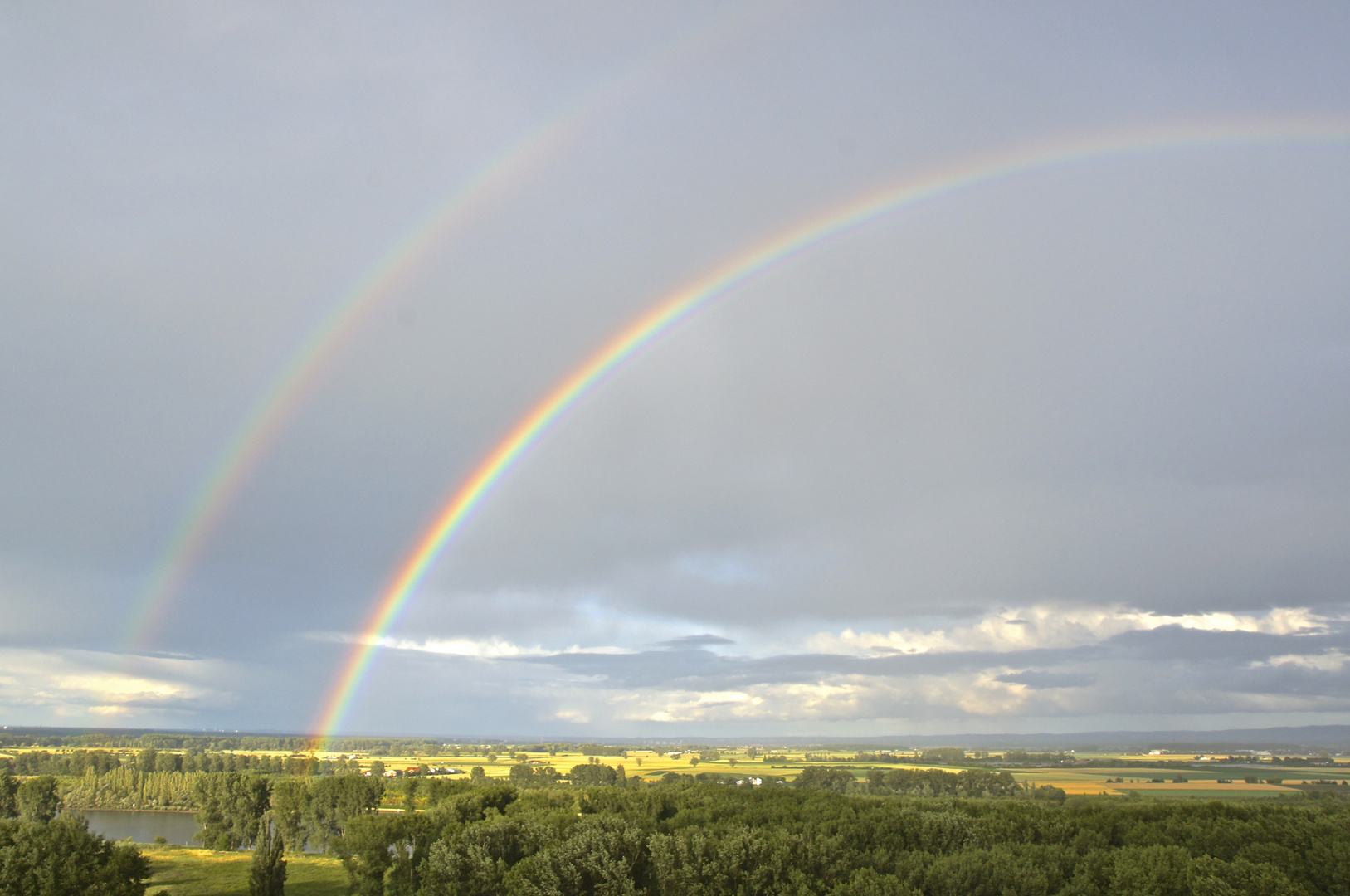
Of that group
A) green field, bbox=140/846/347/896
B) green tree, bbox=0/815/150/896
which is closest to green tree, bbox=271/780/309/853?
green field, bbox=140/846/347/896

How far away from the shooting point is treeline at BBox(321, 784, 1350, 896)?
38875 millimetres

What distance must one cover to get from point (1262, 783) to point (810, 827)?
111 m

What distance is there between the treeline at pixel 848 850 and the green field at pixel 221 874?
23.7 ft

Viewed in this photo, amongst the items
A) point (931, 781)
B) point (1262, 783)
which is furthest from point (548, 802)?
point (1262, 783)

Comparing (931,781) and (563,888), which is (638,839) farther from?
(931,781)

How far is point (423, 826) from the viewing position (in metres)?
60.4

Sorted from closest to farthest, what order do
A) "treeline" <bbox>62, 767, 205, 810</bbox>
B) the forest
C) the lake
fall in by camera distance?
the forest < the lake < "treeline" <bbox>62, 767, 205, 810</bbox>

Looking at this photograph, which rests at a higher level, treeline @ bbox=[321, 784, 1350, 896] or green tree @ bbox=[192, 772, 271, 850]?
treeline @ bbox=[321, 784, 1350, 896]

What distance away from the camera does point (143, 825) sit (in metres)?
132

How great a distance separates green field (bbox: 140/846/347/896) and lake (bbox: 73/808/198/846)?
2440 centimetres

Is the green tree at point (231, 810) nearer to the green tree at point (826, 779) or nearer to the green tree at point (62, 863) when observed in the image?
the green tree at point (62, 863)

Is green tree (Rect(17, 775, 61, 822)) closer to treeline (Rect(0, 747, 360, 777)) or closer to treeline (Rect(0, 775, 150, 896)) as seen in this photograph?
treeline (Rect(0, 747, 360, 777))

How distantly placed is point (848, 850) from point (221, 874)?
59.9 meters

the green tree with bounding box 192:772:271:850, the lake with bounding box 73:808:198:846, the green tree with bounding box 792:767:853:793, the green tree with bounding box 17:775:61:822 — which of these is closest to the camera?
the green tree with bounding box 192:772:271:850
